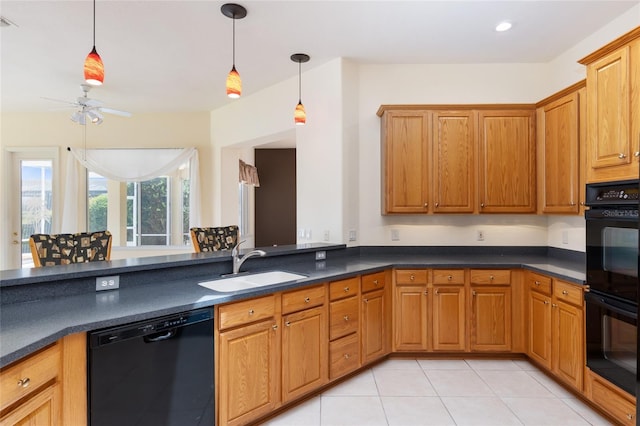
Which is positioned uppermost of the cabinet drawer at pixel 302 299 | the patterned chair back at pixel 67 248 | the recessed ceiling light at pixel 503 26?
the recessed ceiling light at pixel 503 26

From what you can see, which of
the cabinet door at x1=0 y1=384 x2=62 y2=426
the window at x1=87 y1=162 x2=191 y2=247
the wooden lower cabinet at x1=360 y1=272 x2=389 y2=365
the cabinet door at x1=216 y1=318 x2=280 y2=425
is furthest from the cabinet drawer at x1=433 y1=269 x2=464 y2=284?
the window at x1=87 y1=162 x2=191 y2=247

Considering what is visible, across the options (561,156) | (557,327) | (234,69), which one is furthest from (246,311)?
(561,156)

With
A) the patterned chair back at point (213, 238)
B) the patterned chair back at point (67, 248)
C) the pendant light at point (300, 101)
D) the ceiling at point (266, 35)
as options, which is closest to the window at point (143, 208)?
the ceiling at point (266, 35)

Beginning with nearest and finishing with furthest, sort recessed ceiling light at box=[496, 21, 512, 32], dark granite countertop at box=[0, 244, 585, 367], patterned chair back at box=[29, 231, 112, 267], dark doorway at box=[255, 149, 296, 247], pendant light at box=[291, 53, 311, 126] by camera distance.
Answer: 1. dark granite countertop at box=[0, 244, 585, 367]
2. patterned chair back at box=[29, 231, 112, 267]
3. recessed ceiling light at box=[496, 21, 512, 32]
4. pendant light at box=[291, 53, 311, 126]
5. dark doorway at box=[255, 149, 296, 247]

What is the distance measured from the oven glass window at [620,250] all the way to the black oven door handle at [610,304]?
0.61ft

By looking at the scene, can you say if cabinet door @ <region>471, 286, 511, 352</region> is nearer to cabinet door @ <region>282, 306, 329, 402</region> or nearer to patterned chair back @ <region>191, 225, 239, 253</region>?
cabinet door @ <region>282, 306, 329, 402</region>

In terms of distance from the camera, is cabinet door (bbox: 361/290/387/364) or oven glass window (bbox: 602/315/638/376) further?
cabinet door (bbox: 361/290/387/364)

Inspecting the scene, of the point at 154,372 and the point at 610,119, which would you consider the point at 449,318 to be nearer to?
the point at 610,119

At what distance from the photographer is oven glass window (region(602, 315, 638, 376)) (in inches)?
73.9

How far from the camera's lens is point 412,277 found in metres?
2.90

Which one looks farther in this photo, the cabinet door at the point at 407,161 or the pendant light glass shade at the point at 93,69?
the cabinet door at the point at 407,161

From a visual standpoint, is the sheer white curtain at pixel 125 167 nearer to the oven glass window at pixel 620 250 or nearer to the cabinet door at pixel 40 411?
the cabinet door at pixel 40 411

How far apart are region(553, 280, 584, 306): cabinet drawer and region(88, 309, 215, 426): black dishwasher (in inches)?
97.3

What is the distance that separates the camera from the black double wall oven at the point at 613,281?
188 centimetres
